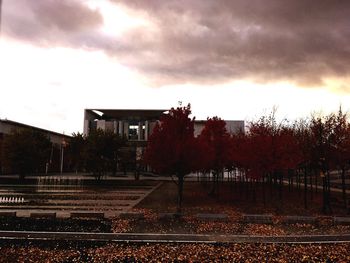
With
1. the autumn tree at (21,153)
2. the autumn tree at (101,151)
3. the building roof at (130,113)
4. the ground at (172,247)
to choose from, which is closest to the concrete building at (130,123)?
the building roof at (130,113)

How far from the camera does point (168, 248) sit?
42.9 ft

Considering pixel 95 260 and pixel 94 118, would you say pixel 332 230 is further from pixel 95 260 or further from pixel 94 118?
pixel 94 118

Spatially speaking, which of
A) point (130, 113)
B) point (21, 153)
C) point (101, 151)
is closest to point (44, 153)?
point (21, 153)

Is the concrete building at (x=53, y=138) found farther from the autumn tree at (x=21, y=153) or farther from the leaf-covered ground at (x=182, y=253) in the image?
the leaf-covered ground at (x=182, y=253)

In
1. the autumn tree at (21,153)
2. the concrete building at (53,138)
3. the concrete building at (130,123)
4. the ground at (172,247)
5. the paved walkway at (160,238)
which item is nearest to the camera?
the ground at (172,247)

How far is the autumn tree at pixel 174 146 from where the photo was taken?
2342 cm

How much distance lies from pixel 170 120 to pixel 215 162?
10.2 metres

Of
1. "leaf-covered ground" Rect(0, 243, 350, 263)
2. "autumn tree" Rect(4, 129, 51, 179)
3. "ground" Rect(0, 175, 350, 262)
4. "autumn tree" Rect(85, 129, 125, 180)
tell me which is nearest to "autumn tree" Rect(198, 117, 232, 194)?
"ground" Rect(0, 175, 350, 262)

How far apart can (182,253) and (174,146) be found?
11.6 meters

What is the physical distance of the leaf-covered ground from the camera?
11766 mm

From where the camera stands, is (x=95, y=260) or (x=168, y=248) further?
(x=168, y=248)

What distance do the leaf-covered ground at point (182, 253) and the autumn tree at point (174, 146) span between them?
10.2 meters

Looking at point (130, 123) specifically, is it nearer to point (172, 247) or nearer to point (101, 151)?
point (101, 151)

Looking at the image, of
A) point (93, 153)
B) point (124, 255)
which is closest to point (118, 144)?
point (93, 153)
